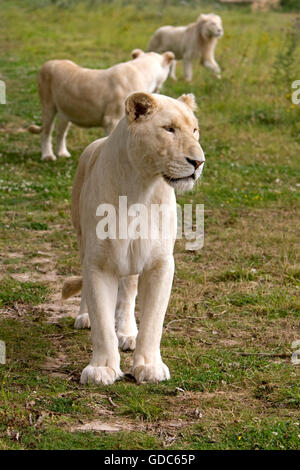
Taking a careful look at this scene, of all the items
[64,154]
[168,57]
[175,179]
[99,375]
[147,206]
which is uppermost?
[175,179]

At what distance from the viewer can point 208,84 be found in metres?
13.1

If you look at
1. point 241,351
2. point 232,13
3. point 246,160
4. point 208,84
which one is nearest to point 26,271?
point 241,351

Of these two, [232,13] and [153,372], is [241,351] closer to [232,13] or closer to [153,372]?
[153,372]

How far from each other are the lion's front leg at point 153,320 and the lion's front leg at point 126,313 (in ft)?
1.93

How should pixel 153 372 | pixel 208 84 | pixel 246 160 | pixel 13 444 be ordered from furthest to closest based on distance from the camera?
pixel 208 84
pixel 246 160
pixel 153 372
pixel 13 444

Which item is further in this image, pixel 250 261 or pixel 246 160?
pixel 246 160

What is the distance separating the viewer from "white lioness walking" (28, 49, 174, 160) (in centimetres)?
927

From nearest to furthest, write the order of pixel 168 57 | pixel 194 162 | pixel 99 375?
pixel 194 162
pixel 99 375
pixel 168 57

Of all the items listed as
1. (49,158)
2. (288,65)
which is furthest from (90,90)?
(288,65)

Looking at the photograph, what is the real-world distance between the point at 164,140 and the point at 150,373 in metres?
1.24

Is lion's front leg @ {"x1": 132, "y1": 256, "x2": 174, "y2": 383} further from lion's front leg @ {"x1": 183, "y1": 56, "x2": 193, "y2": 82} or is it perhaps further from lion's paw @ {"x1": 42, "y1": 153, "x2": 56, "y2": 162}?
lion's front leg @ {"x1": 183, "y1": 56, "x2": 193, "y2": 82}

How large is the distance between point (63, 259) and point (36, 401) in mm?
2817

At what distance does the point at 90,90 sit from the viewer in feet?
31.0

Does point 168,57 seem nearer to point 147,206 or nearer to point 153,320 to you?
point 147,206
